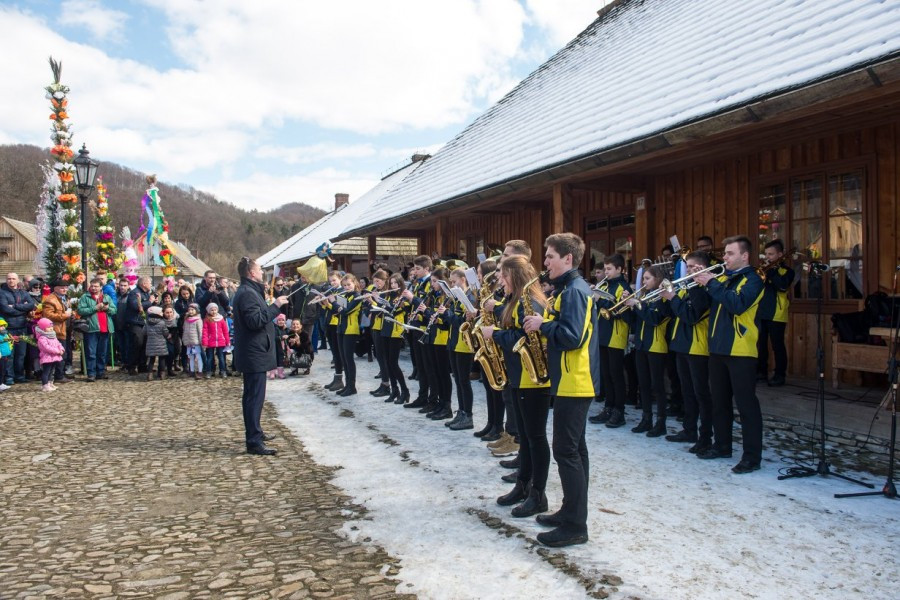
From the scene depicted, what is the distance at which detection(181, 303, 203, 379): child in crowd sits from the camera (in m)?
11.7

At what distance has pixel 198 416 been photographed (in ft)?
26.9

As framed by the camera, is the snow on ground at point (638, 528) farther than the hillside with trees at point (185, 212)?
No

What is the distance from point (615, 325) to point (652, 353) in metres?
0.58

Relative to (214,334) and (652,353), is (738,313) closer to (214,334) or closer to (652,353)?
(652,353)

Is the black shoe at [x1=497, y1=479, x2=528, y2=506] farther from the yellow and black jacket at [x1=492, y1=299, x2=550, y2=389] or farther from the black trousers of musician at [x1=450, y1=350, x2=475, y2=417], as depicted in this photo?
the black trousers of musician at [x1=450, y1=350, x2=475, y2=417]

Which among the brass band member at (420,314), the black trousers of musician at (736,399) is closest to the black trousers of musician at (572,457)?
the black trousers of musician at (736,399)

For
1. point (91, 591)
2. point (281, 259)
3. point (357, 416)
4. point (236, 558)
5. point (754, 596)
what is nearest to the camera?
point (754, 596)

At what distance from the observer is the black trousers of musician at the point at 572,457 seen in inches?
150

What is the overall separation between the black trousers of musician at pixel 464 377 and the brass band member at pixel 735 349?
2518 millimetres

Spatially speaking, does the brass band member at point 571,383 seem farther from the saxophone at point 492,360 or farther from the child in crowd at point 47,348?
the child in crowd at point 47,348

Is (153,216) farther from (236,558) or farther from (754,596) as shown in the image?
(754,596)

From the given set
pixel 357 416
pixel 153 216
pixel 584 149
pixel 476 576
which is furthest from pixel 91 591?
pixel 153 216

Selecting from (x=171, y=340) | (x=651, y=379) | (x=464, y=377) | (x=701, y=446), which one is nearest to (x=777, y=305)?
(x=651, y=379)

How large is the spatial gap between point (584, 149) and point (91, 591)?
22.5 feet
